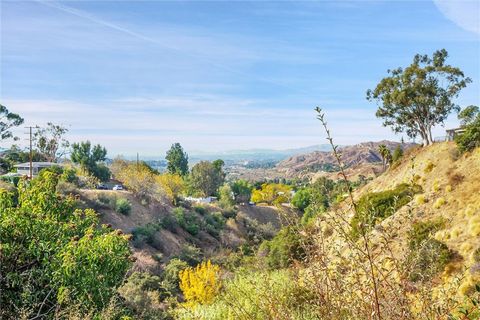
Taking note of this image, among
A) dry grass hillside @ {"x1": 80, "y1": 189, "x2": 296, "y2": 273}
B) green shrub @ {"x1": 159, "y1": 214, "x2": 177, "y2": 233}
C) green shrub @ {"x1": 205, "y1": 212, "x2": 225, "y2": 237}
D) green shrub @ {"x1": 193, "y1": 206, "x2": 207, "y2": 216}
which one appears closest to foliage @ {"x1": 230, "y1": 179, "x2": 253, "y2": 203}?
dry grass hillside @ {"x1": 80, "y1": 189, "x2": 296, "y2": 273}

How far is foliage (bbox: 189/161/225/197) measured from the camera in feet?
274

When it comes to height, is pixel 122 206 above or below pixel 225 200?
above

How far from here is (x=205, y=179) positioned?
83.9 m

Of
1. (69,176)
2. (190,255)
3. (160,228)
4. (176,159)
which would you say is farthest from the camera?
(176,159)

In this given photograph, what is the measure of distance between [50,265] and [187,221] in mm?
43047

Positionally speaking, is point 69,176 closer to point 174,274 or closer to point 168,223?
point 168,223

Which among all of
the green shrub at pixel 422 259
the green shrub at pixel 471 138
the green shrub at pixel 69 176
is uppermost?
the green shrub at pixel 471 138

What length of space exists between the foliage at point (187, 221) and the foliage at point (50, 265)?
129 ft

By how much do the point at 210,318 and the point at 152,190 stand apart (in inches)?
1870

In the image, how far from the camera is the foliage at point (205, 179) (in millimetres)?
83625

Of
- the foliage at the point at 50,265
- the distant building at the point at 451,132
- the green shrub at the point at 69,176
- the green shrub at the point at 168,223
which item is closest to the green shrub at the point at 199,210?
the green shrub at the point at 168,223

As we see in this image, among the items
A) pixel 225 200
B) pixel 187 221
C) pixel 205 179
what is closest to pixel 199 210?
pixel 187 221

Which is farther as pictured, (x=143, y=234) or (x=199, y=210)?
(x=199, y=210)

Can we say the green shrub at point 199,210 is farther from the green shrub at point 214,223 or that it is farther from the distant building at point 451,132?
the distant building at point 451,132
